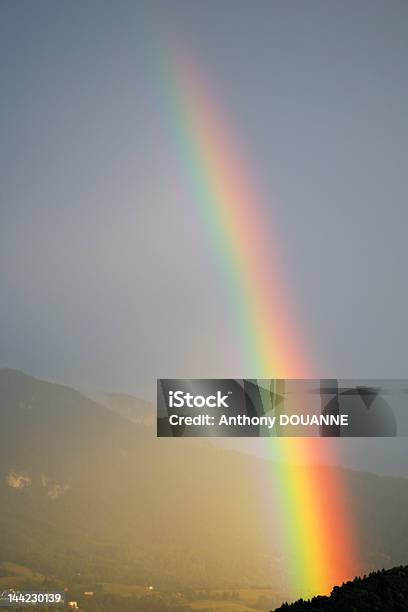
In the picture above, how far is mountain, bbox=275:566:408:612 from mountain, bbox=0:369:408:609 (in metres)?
40.4

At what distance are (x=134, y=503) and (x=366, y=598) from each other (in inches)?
2805

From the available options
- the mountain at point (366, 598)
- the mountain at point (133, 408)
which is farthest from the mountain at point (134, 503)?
the mountain at point (366, 598)

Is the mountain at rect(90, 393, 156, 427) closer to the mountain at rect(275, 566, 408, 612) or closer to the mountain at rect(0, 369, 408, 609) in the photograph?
the mountain at rect(0, 369, 408, 609)

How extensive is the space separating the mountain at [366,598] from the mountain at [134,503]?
40.4 metres

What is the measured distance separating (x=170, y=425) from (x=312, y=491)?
37.3m

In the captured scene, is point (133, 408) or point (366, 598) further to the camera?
point (133, 408)

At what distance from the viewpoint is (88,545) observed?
196 feet

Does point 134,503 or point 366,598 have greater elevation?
point 134,503

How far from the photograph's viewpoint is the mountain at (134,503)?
51.8 metres

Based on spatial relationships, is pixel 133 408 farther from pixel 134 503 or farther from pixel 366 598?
pixel 366 598

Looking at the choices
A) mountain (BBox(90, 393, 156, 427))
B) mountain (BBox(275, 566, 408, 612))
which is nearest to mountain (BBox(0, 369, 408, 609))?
mountain (BBox(90, 393, 156, 427))

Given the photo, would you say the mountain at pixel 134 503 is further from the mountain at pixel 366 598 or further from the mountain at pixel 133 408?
the mountain at pixel 366 598

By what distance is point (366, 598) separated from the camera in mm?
6238

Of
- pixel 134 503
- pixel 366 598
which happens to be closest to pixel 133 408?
pixel 134 503
